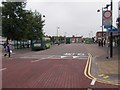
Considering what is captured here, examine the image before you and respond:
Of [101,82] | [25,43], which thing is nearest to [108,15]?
[101,82]

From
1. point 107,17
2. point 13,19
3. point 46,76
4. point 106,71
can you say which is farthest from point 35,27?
point 46,76

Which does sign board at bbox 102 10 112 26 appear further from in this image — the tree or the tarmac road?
the tree

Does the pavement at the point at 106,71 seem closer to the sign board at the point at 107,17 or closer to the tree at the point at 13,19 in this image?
the sign board at the point at 107,17

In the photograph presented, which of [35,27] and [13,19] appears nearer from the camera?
[13,19]

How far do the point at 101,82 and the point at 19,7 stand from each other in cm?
4173

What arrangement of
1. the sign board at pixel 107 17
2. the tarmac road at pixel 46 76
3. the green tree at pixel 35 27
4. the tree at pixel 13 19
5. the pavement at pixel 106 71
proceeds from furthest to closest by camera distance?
the green tree at pixel 35 27 < the tree at pixel 13 19 < the sign board at pixel 107 17 < the pavement at pixel 106 71 < the tarmac road at pixel 46 76

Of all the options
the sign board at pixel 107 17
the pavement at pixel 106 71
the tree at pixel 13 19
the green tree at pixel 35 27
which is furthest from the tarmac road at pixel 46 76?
the green tree at pixel 35 27

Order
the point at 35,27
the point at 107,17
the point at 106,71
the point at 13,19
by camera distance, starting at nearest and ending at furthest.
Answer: the point at 106,71 → the point at 107,17 → the point at 13,19 → the point at 35,27

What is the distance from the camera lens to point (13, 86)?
1095 centimetres

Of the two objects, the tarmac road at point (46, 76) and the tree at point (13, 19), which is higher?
the tree at point (13, 19)

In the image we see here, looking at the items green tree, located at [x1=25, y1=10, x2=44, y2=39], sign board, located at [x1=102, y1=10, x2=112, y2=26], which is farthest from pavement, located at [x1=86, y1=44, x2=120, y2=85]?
green tree, located at [x1=25, y1=10, x2=44, y2=39]

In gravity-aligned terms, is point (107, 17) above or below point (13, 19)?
below

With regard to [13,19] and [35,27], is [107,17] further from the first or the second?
[35,27]

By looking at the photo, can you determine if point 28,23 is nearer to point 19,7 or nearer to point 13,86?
point 19,7
